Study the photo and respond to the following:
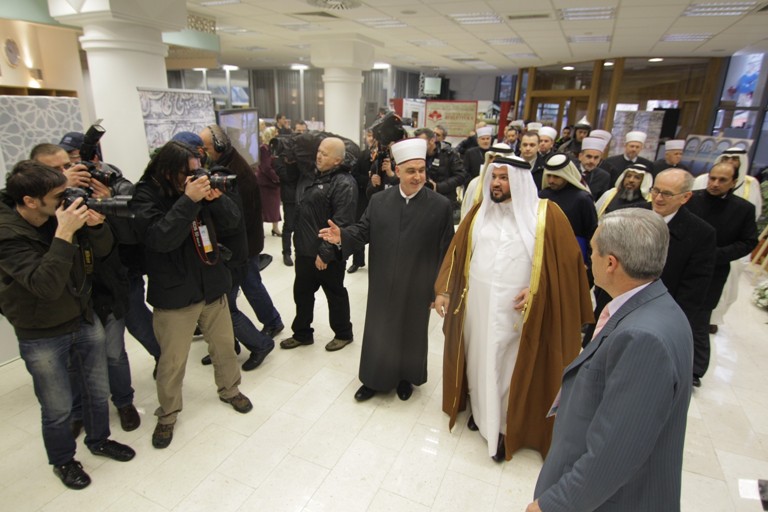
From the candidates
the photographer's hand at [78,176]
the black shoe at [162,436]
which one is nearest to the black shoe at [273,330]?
the black shoe at [162,436]

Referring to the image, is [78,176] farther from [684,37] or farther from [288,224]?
[684,37]

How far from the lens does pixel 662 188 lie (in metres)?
2.45

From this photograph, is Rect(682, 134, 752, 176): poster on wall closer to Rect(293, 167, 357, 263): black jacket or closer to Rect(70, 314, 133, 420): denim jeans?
Rect(293, 167, 357, 263): black jacket

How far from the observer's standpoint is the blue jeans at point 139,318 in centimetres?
256

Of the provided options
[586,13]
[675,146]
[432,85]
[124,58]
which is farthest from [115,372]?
[432,85]

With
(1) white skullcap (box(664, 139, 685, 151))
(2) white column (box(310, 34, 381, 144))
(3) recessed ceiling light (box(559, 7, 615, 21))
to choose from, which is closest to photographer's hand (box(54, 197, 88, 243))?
(1) white skullcap (box(664, 139, 685, 151))

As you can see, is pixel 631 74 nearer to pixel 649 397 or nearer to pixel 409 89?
pixel 409 89

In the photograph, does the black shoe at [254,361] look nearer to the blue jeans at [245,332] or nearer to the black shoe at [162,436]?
the blue jeans at [245,332]

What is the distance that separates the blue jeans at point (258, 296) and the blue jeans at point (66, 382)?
1.18 m

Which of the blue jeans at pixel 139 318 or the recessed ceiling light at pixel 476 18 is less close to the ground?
the recessed ceiling light at pixel 476 18

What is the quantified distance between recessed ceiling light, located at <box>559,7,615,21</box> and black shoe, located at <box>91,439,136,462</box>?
649 cm

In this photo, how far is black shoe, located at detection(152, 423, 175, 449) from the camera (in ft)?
7.76

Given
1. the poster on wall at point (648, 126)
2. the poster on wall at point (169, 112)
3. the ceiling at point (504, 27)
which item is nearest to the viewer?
the poster on wall at point (169, 112)

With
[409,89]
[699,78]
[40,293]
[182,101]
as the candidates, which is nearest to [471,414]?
[40,293]
